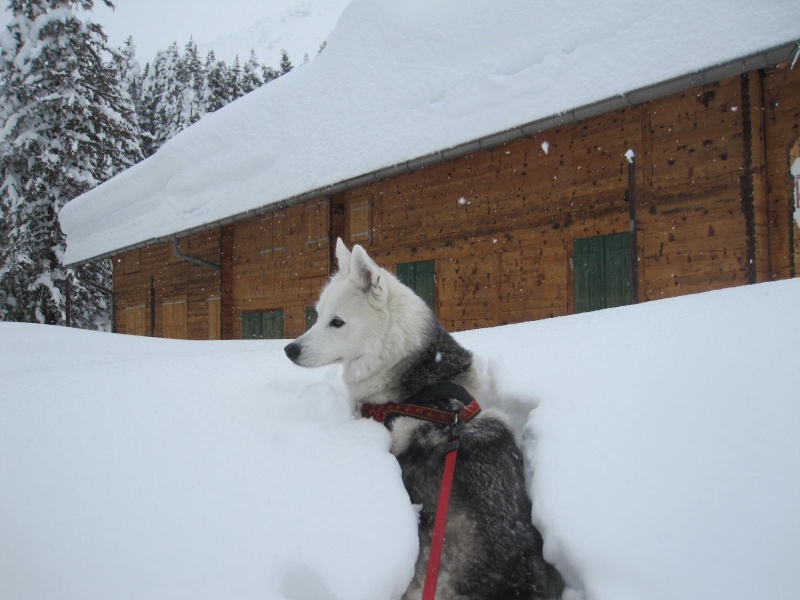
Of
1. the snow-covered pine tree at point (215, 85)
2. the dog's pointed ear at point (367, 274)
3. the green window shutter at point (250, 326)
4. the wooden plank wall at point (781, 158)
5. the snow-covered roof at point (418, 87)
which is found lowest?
the green window shutter at point (250, 326)

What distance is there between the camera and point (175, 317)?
16.9m

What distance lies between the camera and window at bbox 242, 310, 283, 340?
13.6 metres

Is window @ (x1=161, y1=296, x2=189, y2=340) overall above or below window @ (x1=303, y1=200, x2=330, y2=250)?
below

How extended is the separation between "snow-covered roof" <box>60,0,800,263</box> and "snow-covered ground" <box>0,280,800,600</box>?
18.8 ft

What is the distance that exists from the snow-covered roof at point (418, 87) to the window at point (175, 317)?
7.68 feet

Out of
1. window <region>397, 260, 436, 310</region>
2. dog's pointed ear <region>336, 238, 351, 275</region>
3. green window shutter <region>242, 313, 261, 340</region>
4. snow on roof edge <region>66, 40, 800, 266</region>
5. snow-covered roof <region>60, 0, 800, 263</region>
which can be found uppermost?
snow-covered roof <region>60, 0, 800, 263</region>

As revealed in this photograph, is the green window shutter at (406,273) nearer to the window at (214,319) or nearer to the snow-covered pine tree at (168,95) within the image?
the window at (214,319)

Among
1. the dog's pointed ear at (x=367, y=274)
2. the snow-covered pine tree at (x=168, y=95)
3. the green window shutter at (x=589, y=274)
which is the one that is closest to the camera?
the dog's pointed ear at (x=367, y=274)

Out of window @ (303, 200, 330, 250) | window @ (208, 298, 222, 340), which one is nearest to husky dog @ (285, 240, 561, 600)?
window @ (303, 200, 330, 250)

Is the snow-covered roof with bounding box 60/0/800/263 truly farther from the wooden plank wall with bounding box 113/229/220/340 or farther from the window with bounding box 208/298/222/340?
the window with bounding box 208/298/222/340

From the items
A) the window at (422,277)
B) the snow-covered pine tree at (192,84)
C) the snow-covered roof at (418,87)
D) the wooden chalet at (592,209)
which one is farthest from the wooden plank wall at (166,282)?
the snow-covered pine tree at (192,84)

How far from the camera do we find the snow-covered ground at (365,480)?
1679mm

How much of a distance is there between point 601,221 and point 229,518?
311 inches

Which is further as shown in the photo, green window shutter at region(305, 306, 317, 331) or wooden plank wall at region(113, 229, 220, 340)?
wooden plank wall at region(113, 229, 220, 340)
